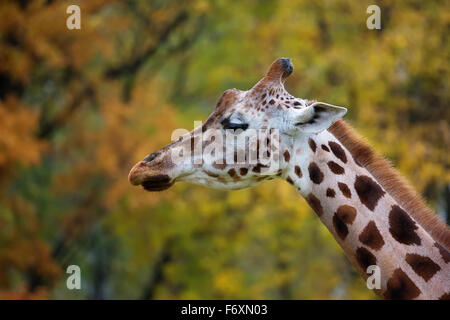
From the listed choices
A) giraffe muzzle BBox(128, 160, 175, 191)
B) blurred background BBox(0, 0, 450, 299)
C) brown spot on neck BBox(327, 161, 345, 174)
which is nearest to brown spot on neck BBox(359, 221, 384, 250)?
brown spot on neck BBox(327, 161, 345, 174)

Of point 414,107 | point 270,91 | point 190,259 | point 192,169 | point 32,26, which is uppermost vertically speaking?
point 32,26

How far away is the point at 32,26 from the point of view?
520 inches

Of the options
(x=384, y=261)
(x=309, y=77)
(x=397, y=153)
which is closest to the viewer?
(x=384, y=261)

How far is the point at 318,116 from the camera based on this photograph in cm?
485

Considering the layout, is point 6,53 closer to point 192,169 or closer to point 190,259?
point 190,259

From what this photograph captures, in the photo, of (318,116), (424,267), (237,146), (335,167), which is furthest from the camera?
(237,146)

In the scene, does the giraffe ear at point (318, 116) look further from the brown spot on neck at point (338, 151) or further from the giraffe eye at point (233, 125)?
the giraffe eye at point (233, 125)

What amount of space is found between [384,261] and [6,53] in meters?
10.7

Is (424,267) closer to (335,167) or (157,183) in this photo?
(335,167)

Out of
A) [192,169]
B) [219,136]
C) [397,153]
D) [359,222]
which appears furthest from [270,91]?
[397,153]

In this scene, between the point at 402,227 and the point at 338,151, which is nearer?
the point at 402,227

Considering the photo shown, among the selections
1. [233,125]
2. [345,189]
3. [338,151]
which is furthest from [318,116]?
[233,125]

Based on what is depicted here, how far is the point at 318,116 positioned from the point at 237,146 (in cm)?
72

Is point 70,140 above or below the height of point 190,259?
above
